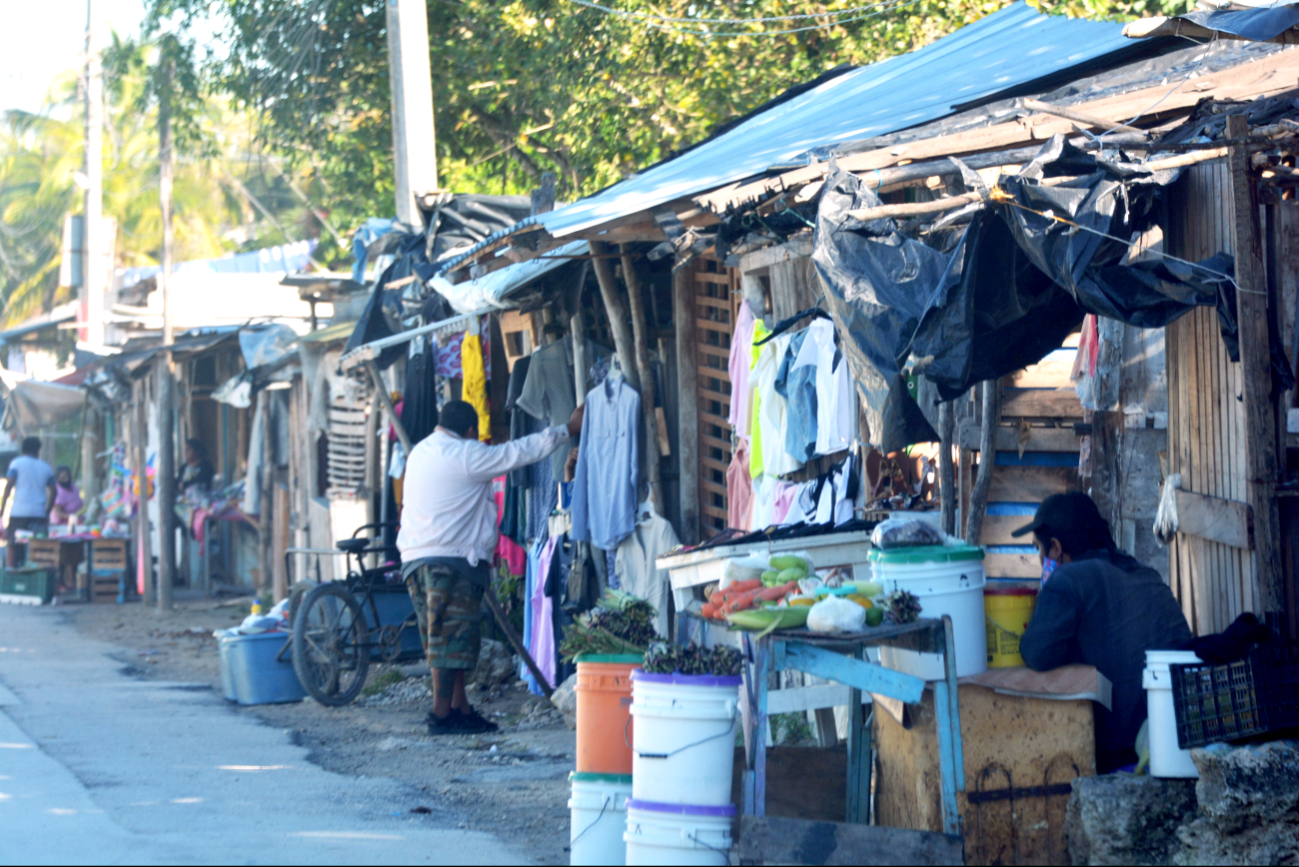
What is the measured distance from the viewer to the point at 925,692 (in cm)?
484

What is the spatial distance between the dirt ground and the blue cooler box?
0.09 m

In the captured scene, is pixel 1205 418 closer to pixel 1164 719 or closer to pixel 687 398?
pixel 1164 719

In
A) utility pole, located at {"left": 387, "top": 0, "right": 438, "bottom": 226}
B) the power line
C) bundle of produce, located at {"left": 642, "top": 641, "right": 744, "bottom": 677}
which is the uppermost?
the power line

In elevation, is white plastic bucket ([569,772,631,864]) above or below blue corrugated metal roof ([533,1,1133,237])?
below

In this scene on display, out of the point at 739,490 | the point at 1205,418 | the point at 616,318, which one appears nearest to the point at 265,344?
the point at 616,318

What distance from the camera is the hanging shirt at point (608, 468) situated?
8.73 metres

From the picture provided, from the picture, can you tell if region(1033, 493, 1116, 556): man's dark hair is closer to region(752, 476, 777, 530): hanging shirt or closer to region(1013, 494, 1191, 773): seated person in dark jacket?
region(1013, 494, 1191, 773): seated person in dark jacket

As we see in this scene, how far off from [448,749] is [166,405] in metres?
10.2

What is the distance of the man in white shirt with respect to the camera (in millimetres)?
8734

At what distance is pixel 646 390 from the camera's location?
8.84 metres

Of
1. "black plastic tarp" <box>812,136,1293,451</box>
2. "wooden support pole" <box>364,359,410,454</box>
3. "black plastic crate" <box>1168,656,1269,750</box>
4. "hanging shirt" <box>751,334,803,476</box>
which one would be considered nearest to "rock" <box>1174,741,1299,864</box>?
"black plastic crate" <box>1168,656,1269,750</box>

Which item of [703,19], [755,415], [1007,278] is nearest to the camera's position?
[1007,278]

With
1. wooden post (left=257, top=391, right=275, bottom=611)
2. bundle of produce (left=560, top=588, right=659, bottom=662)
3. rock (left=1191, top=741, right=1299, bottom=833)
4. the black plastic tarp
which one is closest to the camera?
rock (left=1191, top=741, right=1299, bottom=833)

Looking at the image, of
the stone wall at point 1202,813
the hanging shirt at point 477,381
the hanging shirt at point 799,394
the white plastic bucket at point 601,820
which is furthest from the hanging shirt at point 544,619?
the stone wall at point 1202,813
